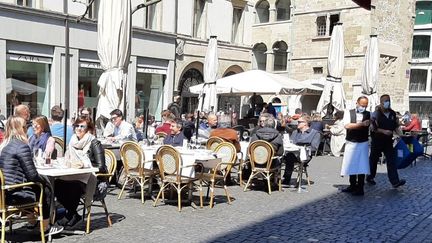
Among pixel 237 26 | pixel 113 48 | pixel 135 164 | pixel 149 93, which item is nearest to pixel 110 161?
pixel 135 164

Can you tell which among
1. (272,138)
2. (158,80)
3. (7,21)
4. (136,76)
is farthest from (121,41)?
(158,80)

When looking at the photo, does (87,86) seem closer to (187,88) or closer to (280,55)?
(187,88)

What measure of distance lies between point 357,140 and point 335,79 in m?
9.71

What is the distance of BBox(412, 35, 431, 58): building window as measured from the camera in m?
50.6

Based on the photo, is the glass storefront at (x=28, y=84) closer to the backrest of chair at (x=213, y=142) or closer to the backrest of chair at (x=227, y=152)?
the backrest of chair at (x=213, y=142)

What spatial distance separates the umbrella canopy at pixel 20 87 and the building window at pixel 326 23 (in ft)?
57.5

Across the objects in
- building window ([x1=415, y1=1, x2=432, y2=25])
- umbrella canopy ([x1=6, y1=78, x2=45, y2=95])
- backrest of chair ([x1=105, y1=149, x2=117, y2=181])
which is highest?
building window ([x1=415, y1=1, x2=432, y2=25])

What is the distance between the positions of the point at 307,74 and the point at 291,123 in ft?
43.1

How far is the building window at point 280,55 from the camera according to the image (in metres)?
31.5

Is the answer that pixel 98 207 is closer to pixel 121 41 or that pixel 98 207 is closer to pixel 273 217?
pixel 273 217

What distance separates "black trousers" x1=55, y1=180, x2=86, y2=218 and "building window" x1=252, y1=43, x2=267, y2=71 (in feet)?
85.1

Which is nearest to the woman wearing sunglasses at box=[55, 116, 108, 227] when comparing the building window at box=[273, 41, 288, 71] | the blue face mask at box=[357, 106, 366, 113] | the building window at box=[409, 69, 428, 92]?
the blue face mask at box=[357, 106, 366, 113]

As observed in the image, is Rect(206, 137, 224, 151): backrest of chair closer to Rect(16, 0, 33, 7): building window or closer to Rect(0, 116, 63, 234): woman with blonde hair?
Rect(0, 116, 63, 234): woman with blonde hair

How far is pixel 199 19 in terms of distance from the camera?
2512 centimetres
